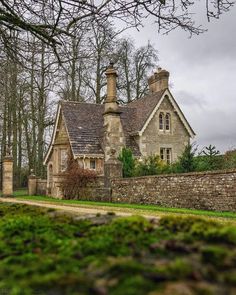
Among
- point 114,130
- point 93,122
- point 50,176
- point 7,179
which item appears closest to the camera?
point 114,130

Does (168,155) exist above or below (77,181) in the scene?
above

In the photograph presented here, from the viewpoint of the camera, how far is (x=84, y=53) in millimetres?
8398

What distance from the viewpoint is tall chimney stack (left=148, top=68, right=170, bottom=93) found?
108 feet

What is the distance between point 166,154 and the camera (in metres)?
31.5

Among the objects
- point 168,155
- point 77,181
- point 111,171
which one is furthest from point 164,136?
point 111,171

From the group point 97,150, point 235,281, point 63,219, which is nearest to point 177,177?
point 97,150

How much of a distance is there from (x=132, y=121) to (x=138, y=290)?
97.5 feet

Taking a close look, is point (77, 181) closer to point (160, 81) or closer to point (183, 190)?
point (183, 190)

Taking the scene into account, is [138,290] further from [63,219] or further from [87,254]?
[63,219]

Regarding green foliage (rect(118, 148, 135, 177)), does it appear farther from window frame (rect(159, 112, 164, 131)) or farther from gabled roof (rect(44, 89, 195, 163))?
window frame (rect(159, 112, 164, 131))

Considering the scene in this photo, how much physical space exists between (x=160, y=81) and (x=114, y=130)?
320 inches

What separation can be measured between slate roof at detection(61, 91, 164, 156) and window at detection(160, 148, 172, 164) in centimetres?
268

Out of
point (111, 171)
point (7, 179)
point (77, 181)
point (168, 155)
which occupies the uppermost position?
point (168, 155)

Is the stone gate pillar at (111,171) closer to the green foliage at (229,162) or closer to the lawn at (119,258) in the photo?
the green foliage at (229,162)
